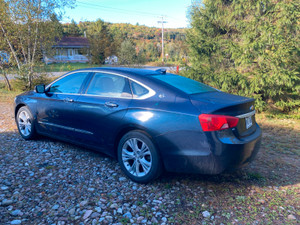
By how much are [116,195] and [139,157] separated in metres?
0.61

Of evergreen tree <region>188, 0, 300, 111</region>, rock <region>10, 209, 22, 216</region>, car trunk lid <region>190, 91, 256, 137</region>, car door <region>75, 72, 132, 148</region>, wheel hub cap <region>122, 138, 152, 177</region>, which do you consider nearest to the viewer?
rock <region>10, 209, 22, 216</region>

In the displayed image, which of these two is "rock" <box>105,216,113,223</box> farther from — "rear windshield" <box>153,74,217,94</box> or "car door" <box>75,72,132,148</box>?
"rear windshield" <box>153,74,217,94</box>

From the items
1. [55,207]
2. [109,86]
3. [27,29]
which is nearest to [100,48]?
[27,29]

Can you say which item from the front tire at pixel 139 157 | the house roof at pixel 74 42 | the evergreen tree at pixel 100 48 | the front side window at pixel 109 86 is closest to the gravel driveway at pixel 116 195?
the front tire at pixel 139 157

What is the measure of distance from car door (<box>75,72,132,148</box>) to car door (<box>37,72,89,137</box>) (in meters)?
0.22

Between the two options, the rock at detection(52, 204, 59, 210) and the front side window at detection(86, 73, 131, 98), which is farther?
the front side window at detection(86, 73, 131, 98)

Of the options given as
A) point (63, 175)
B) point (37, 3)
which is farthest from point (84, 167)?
point (37, 3)

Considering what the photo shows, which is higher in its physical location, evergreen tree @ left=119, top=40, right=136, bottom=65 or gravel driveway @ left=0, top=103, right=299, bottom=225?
evergreen tree @ left=119, top=40, right=136, bottom=65

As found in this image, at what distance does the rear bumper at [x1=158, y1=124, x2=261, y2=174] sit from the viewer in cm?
299

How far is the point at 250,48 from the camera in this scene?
304 inches

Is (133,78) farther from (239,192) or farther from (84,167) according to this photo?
(239,192)

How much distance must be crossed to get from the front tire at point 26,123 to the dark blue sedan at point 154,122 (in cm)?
91

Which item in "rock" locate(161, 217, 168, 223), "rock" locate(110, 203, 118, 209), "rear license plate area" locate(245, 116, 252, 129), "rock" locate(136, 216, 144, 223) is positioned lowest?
"rock" locate(161, 217, 168, 223)

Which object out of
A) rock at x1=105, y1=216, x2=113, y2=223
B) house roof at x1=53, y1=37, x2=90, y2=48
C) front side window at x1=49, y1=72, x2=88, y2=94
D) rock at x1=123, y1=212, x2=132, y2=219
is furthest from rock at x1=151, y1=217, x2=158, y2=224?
house roof at x1=53, y1=37, x2=90, y2=48
